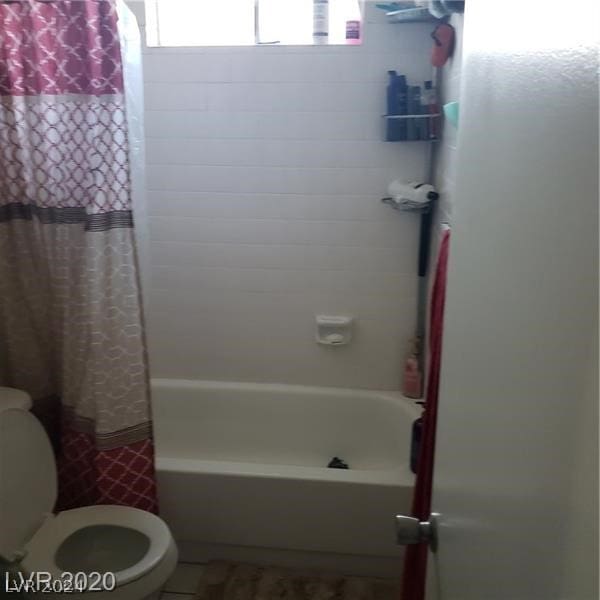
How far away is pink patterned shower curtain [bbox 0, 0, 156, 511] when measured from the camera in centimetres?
186

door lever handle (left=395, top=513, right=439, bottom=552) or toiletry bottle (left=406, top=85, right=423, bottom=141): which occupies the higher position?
toiletry bottle (left=406, top=85, right=423, bottom=141)

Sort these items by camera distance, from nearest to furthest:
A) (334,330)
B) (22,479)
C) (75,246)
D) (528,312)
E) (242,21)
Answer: (528,312)
(22,479)
(75,246)
(242,21)
(334,330)

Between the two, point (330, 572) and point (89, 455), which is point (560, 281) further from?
point (330, 572)

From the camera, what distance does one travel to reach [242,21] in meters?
2.72

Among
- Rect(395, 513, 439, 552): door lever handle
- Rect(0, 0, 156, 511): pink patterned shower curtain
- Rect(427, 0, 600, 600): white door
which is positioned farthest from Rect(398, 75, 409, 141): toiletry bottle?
Rect(395, 513, 439, 552): door lever handle

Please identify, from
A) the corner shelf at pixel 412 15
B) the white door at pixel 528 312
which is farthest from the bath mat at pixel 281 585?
the corner shelf at pixel 412 15

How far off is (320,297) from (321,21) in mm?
1172

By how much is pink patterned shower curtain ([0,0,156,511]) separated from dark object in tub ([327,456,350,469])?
2.89 feet

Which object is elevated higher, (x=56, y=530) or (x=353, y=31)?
(x=353, y=31)

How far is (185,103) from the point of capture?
2.70 metres

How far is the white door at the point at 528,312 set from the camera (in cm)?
46

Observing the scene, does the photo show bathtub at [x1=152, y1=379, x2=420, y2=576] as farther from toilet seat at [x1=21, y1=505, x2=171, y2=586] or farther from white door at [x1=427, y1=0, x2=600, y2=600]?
white door at [x1=427, y1=0, x2=600, y2=600]

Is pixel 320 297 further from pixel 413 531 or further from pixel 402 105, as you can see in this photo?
pixel 413 531

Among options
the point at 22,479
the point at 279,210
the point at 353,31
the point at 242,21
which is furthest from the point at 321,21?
the point at 22,479
